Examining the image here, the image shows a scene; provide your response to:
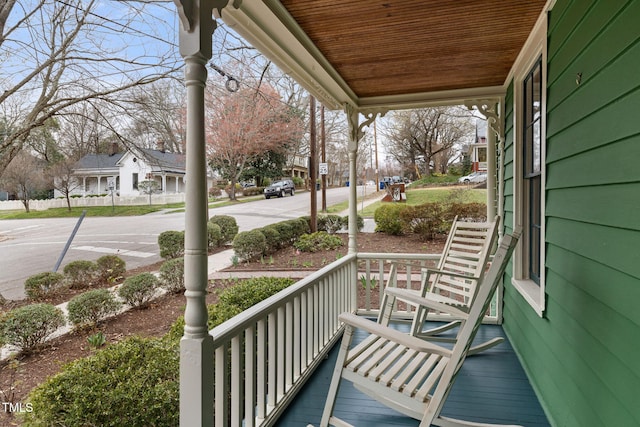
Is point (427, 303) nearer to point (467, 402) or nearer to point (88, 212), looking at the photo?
point (467, 402)

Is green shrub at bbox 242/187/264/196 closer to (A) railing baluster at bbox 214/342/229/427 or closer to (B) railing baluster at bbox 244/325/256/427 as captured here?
(B) railing baluster at bbox 244/325/256/427

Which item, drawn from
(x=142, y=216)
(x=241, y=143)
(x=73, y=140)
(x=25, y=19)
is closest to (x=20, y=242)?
(x=73, y=140)

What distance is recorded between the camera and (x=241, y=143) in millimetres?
9719

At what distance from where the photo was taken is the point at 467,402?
7.36 ft

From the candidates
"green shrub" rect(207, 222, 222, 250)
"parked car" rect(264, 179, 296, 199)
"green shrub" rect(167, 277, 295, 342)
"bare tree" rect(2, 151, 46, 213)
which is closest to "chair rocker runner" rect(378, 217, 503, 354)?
"green shrub" rect(167, 277, 295, 342)

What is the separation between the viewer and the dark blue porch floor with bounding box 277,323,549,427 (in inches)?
81.0

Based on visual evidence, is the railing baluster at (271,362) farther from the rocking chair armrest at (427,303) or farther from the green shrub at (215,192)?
the green shrub at (215,192)

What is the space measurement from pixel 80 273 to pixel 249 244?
10.3 feet

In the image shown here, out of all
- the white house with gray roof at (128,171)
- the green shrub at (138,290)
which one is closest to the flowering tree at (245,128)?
the white house with gray roof at (128,171)

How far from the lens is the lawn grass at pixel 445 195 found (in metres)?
8.45

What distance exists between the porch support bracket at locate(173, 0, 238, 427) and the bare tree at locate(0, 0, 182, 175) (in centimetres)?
457

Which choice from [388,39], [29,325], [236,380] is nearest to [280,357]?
[236,380]

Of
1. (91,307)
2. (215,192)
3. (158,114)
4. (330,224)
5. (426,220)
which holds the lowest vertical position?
(91,307)

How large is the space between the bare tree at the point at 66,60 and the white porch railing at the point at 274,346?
4633 mm
